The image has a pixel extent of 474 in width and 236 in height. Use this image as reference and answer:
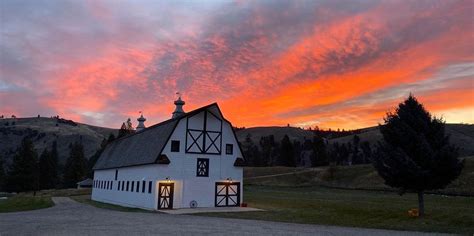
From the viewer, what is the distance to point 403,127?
26.0 meters

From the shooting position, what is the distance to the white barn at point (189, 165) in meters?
37.6

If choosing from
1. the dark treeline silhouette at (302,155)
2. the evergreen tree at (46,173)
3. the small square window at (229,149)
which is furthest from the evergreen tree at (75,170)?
the small square window at (229,149)

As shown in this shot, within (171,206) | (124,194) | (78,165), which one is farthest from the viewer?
(78,165)

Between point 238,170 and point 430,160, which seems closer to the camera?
point 430,160

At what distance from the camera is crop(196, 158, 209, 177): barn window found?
38991 millimetres

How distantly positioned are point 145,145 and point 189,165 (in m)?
7.19

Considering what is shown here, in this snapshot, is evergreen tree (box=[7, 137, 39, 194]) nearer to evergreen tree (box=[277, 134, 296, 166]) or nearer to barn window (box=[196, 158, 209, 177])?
barn window (box=[196, 158, 209, 177])

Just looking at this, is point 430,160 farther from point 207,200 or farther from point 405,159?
point 207,200

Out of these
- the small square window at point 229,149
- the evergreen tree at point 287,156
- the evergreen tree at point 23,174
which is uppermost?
the evergreen tree at point 287,156

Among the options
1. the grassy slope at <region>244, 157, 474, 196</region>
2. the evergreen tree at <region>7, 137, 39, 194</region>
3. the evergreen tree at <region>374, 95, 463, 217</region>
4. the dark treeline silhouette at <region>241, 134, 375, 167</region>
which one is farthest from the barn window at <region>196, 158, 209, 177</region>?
the dark treeline silhouette at <region>241, 134, 375, 167</region>

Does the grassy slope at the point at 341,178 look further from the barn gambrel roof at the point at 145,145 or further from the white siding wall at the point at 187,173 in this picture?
the barn gambrel roof at the point at 145,145

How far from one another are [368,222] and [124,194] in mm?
28564

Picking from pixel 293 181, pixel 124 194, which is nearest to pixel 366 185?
pixel 293 181

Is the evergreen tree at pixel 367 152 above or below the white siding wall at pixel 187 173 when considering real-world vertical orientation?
above
